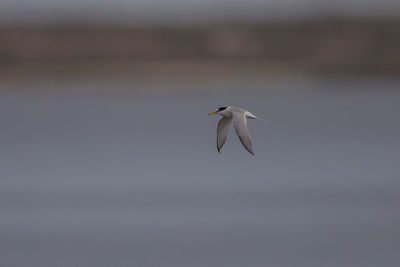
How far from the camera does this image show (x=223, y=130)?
29.3ft

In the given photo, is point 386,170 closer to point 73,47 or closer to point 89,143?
point 89,143

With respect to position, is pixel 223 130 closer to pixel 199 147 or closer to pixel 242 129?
pixel 242 129

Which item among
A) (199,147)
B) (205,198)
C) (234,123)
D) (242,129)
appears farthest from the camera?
(199,147)

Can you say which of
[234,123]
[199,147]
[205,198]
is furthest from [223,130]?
[199,147]

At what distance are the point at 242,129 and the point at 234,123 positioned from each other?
0.17 m

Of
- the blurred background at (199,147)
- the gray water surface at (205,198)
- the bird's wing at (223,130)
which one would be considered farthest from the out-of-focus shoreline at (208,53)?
the bird's wing at (223,130)

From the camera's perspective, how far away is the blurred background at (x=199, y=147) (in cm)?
1761

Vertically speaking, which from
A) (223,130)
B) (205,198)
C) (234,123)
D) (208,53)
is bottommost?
(234,123)

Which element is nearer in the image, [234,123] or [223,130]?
[234,123]

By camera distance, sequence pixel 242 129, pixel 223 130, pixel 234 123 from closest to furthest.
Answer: pixel 242 129
pixel 234 123
pixel 223 130

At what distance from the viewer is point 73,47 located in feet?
207

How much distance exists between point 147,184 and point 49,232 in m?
6.07

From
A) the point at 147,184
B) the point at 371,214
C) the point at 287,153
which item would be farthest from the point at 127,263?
the point at 287,153

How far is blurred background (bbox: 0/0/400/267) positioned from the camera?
17609mm
